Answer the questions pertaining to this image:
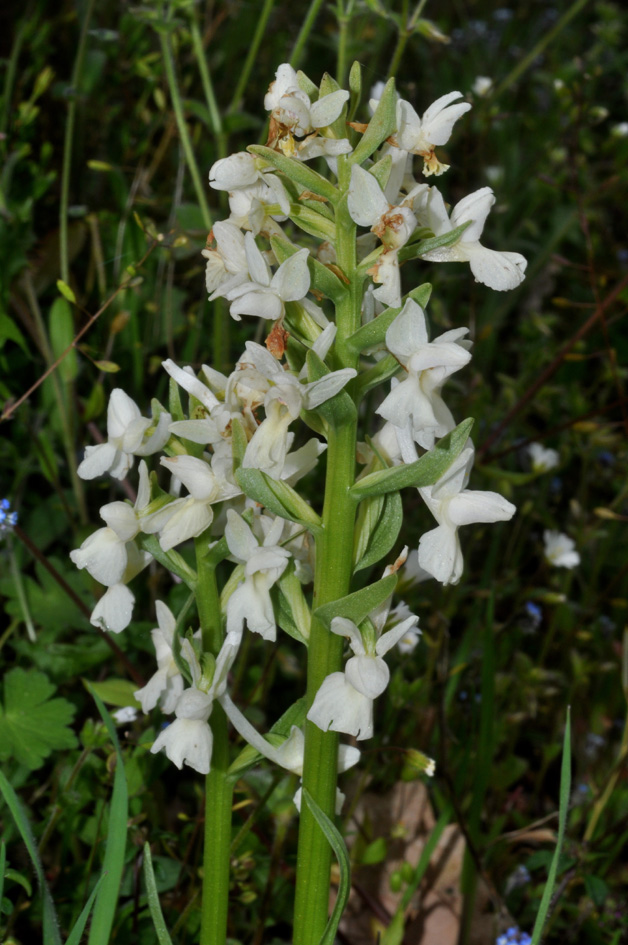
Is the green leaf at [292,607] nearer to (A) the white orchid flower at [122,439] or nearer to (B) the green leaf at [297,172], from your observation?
(A) the white orchid flower at [122,439]

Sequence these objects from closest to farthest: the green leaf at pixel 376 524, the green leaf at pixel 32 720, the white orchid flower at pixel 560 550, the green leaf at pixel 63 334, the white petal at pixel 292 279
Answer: the white petal at pixel 292 279 → the green leaf at pixel 376 524 → the green leaf at pixel 32 720 → the green leaf at pixel 63 334 → the white orchid flower at pixel 560 550

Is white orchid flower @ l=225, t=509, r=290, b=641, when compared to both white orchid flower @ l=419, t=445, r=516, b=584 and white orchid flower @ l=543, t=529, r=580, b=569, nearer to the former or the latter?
white orchid flower @ l=419, t=445, r=516, b=584

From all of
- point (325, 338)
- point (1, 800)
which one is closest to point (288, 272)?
point (325, 338)

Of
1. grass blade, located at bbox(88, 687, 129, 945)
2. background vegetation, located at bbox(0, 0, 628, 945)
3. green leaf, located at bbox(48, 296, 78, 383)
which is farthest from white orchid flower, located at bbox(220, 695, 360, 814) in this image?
green leaf, located at bbox(48, 296, 78, 383)

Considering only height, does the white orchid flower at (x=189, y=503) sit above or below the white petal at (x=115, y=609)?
above

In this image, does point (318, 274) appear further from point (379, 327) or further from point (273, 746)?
point (273, 746)

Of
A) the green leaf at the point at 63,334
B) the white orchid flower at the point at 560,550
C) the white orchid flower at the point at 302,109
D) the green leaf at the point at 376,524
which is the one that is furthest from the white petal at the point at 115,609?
the white orchid flower at the point at 560,550
